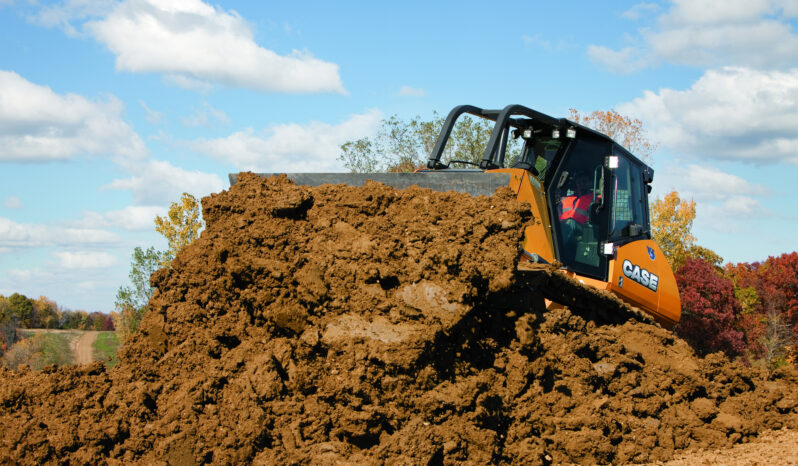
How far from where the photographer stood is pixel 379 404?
14.4ft

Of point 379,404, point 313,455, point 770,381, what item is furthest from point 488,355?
point 770,381

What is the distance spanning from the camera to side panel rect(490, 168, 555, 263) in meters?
6.57

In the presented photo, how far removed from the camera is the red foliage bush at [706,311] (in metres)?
21.8

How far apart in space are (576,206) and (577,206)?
22mm

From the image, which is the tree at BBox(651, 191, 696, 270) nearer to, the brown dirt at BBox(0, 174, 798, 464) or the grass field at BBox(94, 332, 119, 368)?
the brown dirt at BBox(0, 174, 798, 464)

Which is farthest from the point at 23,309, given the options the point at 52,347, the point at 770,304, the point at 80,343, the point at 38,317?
the point at 770,304

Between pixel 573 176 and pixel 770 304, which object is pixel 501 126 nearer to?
pixel 573 176

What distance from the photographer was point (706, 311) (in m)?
21.5

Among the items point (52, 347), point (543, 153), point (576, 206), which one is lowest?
point (52, 347)

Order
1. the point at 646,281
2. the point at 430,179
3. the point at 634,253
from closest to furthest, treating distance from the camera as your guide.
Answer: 1. the point at 430,179
2. the point at 634,253
3. the point at 646,281

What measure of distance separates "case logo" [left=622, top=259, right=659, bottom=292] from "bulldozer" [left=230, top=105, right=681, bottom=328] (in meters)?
0.01

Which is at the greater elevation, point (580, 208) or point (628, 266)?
point (580, 208)

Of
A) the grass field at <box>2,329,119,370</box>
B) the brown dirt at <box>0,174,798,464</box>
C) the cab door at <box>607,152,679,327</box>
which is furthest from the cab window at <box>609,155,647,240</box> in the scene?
the grass field at <box>2,329,119,370</box>

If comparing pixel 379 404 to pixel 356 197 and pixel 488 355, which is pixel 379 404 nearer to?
pixel 488 355
